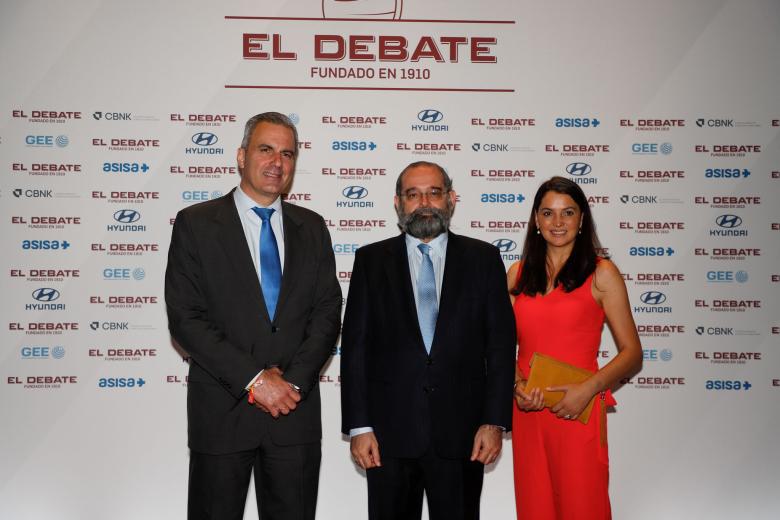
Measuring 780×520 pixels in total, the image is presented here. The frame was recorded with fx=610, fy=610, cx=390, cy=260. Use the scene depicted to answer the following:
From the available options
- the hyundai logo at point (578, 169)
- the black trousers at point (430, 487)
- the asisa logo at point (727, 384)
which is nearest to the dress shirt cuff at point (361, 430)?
the black trousers at point (430, 487)

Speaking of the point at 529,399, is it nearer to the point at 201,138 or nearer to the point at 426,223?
the point at 426,223

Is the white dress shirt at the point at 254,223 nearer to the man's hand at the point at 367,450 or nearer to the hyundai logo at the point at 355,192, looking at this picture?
the man's hand at the point at 367,450

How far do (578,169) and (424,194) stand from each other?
201 cm

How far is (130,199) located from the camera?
415cm

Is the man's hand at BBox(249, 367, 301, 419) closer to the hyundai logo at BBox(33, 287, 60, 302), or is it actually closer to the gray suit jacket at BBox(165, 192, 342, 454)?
the gray suit jacket at BBox(165, 192, 342, 454)

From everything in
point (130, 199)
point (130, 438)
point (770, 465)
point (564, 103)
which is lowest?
point (770, 465)

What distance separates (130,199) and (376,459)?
8.85 feet

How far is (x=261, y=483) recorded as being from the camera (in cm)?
Answer: 254

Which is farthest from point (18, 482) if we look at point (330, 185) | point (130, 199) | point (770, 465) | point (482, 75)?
point (770, 465)

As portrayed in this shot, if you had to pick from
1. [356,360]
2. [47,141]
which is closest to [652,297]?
[356,360]

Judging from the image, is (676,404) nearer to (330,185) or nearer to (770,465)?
(770,465)

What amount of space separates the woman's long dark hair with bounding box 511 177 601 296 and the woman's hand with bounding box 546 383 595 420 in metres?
0.43

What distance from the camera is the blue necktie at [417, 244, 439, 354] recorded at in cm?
252

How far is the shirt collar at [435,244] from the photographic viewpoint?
8.72ft
